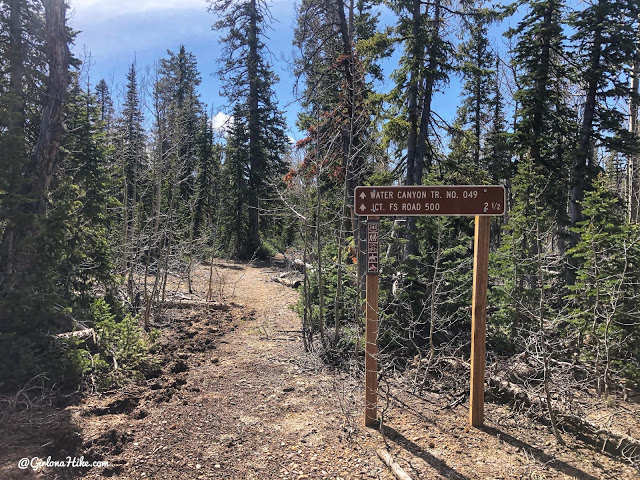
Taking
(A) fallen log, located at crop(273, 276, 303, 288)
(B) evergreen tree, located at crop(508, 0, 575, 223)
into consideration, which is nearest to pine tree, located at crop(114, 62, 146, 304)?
(A) fallen log, located at crop(273, 276, 303, 288)

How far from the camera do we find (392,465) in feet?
12.6

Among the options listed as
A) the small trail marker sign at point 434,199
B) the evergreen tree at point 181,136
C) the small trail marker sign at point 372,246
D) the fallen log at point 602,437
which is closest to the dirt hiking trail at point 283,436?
the fallen log at point 602,437

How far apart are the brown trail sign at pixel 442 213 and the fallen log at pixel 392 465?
1.96 feet

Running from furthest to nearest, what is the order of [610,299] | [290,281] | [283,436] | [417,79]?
1. [290,281]
2. [417,79]
3. [610,299]
4. [283,436]

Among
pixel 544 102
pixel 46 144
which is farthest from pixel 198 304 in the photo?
pixel 544 102

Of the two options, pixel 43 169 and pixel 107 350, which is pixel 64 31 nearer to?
pixel 43 169

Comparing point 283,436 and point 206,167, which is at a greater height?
point 206,167

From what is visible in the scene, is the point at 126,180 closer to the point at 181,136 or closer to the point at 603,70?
the point at 181,136

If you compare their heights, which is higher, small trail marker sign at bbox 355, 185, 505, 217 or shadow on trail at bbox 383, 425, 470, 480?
small trail marker sign at bbox 355, 185, 505, 217

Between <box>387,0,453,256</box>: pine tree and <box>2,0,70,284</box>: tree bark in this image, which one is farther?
<box>387,0,453,256</box>: pine tree

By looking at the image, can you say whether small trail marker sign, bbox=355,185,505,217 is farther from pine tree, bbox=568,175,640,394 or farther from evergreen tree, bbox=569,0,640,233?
evergreen tree, bbox=569,0,640,233

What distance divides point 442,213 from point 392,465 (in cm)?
273

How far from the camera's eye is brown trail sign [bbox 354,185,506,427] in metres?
4.35

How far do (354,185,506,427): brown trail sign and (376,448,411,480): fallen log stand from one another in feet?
1.96
